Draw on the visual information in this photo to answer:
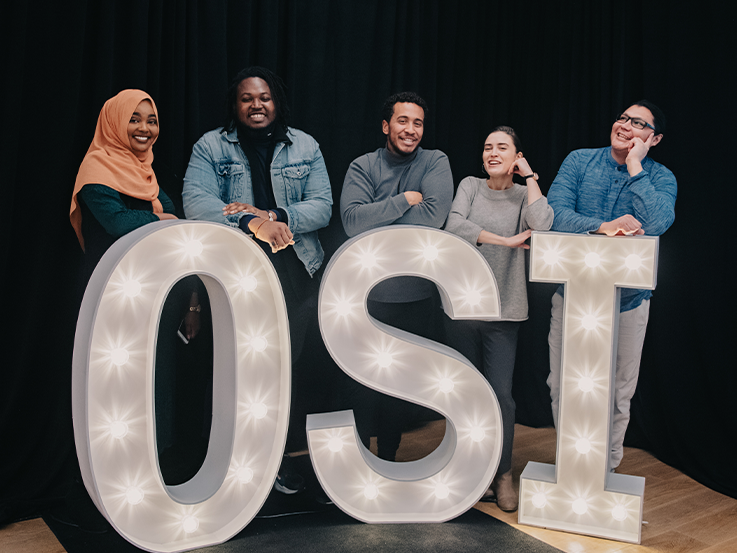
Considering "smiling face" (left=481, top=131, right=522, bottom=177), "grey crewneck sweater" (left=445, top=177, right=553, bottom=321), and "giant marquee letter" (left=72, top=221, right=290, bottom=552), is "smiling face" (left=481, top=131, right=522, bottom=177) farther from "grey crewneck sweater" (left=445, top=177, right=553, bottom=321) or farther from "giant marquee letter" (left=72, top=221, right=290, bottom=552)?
"giant marquee letter" (left=72, top=221, right=290, bottom=552)

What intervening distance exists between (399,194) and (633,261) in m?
0.83

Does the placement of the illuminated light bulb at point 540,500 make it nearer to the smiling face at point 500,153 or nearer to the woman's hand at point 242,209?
the smiling face at point 500,153

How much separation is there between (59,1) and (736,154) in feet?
9.46

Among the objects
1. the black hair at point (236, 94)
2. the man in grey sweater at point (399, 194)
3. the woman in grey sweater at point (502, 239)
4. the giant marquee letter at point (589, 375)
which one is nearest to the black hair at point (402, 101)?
the man in grey sweater at point (399, 194)

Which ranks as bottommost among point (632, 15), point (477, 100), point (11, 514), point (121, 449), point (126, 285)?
point (11, 514)

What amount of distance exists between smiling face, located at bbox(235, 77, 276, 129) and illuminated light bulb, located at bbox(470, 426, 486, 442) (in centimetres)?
131

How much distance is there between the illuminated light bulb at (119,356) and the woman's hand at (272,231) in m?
0.58

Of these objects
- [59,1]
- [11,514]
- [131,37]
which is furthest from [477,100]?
[11,514]

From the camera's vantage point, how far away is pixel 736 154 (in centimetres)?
272

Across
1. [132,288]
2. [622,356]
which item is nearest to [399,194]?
[132,288]

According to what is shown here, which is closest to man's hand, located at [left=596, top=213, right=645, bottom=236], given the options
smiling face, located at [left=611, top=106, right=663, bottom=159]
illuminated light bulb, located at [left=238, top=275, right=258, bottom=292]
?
smiling face, located at [left=611, top=106, right=663, bottom=159]

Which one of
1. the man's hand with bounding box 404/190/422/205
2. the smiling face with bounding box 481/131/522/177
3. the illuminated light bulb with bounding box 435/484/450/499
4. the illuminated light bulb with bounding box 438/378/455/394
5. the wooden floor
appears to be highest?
the smiling face with bounding box 481/131/522/177

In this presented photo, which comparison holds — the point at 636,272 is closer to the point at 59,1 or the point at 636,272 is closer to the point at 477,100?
the point at 477,100

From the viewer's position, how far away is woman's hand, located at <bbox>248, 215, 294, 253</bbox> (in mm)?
2074
